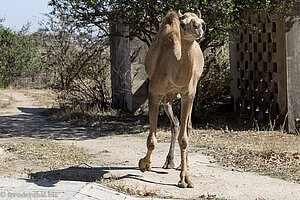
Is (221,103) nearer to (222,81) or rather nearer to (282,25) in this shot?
(222,81)

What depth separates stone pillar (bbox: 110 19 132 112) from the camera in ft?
35.8

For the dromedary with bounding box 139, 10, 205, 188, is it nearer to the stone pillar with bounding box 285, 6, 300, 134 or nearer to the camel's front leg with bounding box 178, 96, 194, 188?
the camel's front leg with bounding box 178, 96, 194, 188

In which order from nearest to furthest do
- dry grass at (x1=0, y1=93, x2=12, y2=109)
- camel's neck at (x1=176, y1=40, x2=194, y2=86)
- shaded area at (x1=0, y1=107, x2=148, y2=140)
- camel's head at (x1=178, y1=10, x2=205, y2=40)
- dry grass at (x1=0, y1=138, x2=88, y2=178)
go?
camel's head at (x1=178, y1=10, x2=205, y2=40)
camel's neck at (x1=176, y1=40, x2=194, y2=86)
dry grass at (x1=0, y1=138, x2=88, y2=178)
shaded area at (x1=0, y1=107, x2=148, y2=140)
dry grass at (x1=0, y1=93, x2=12, y2=109)

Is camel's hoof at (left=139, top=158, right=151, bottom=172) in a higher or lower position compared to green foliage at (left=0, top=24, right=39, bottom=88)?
lower

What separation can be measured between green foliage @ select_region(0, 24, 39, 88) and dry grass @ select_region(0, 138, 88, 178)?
36.8 ft

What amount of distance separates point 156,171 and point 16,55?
14.6 metres

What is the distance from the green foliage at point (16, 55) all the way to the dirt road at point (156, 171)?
9.52 metres

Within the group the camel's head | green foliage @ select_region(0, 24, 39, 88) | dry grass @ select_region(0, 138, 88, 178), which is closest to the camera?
the camel's head

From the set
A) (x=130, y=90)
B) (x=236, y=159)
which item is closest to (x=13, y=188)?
(x=236, y=159)

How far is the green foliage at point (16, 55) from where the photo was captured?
59.8 feet

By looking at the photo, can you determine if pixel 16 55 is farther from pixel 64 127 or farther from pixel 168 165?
pixel 168 165

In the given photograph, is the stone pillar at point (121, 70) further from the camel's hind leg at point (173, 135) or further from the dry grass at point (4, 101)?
the camel's hind leg at point (173, 135)

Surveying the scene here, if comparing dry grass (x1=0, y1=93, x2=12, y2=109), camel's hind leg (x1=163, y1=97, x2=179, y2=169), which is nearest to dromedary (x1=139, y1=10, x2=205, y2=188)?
camel's hind leg (x1=163, y1=97, x2=179, y2=169)

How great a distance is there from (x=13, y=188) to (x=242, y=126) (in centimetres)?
624
